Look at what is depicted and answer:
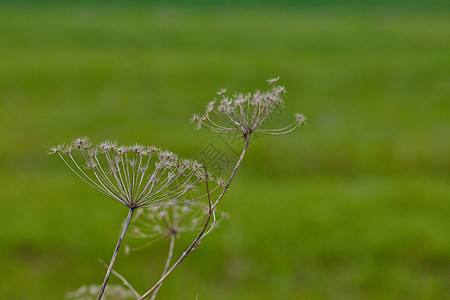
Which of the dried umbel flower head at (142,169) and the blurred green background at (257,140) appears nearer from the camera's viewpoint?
the dried umbel flower head at (142,169)

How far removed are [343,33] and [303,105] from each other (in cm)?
763

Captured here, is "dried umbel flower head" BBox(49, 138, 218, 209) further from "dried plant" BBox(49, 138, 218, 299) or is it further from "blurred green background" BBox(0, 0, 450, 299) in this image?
"blurred green background" BBox(0, 0, 450, 299)

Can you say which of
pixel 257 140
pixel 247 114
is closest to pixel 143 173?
pixel 247 114

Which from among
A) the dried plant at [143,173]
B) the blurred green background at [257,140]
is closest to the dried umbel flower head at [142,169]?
the dried plant at [143,173]

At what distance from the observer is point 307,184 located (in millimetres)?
11766

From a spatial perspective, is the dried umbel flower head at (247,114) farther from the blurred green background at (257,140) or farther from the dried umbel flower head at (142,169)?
the blurred green background at (257,140)

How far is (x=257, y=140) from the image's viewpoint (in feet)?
35.9

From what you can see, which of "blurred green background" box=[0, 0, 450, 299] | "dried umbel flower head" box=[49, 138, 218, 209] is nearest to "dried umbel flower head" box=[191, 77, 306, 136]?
"dried umbel flower head" box=[49, 138, 218, 209]

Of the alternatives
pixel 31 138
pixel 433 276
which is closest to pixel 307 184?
pixel 433 276

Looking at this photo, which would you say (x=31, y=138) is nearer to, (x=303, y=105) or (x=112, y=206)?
(x=112, y=206)

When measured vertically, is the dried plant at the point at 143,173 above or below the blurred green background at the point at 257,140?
below

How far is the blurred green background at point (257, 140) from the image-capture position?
336 inches

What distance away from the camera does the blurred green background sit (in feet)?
28.0

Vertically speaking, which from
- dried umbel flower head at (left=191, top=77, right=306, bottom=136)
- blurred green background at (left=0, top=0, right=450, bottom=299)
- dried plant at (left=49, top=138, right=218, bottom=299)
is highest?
blurred green background at (left=0, top=0, right=450, bottom=299)
